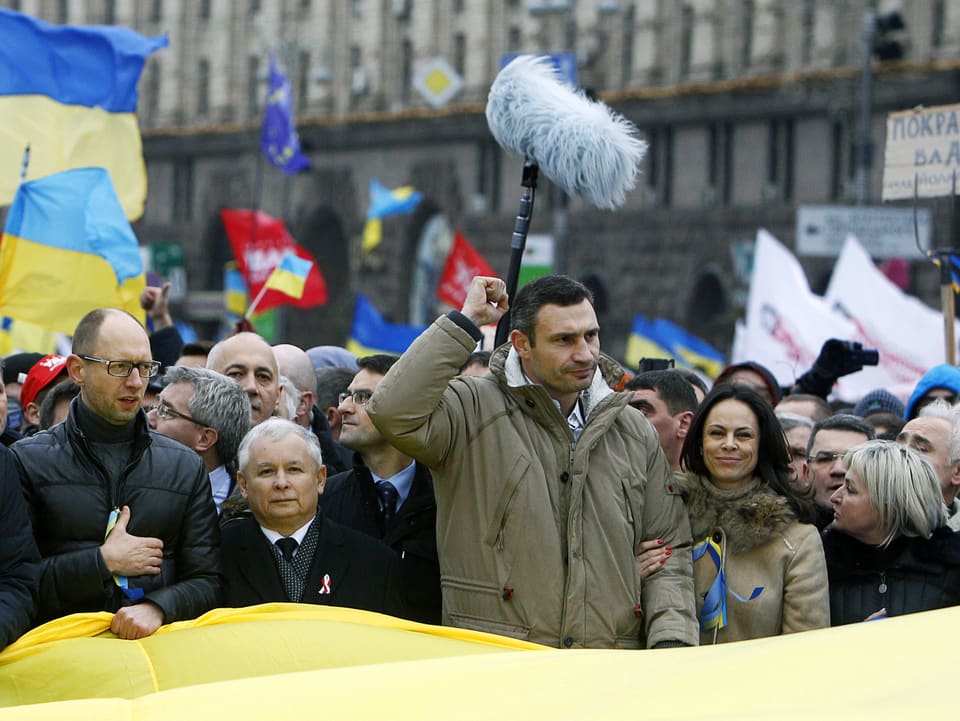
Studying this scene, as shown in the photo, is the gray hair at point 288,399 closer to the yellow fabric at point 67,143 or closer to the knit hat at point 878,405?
the knit hat at point 878,405

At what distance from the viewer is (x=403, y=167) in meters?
48.5

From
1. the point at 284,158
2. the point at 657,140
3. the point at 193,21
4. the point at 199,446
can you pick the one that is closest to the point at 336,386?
the point at 199,446

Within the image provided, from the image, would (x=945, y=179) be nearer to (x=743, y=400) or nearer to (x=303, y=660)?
(x=743, y=400)

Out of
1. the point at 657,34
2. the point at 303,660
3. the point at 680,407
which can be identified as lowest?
the point at 303,660

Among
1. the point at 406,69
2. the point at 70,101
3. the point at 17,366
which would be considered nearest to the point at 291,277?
the point at 70,101

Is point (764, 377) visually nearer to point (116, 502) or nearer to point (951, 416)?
point (951, 416)

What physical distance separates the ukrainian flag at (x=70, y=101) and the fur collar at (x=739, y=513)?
21.5 ft

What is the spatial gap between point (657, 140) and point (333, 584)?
3598cm

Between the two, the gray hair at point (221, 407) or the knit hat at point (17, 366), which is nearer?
the gray hair at point (221, 407)

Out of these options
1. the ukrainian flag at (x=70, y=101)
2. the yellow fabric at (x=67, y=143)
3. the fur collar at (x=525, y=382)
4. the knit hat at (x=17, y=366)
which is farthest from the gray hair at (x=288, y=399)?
the ukrainian flag at (x=70, y=101)

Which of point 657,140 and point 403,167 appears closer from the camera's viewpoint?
point 657,140

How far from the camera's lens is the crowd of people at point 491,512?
205 inches

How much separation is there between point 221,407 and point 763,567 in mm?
2070

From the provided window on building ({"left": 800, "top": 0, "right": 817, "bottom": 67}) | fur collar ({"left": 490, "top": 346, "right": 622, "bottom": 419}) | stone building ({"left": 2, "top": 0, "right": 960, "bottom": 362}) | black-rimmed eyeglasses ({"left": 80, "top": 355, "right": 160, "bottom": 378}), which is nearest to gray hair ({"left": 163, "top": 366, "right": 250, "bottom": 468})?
black-rimmed eyeglasses ({"left": 80, "top": 355, "right": 160, "bottom": 378})
